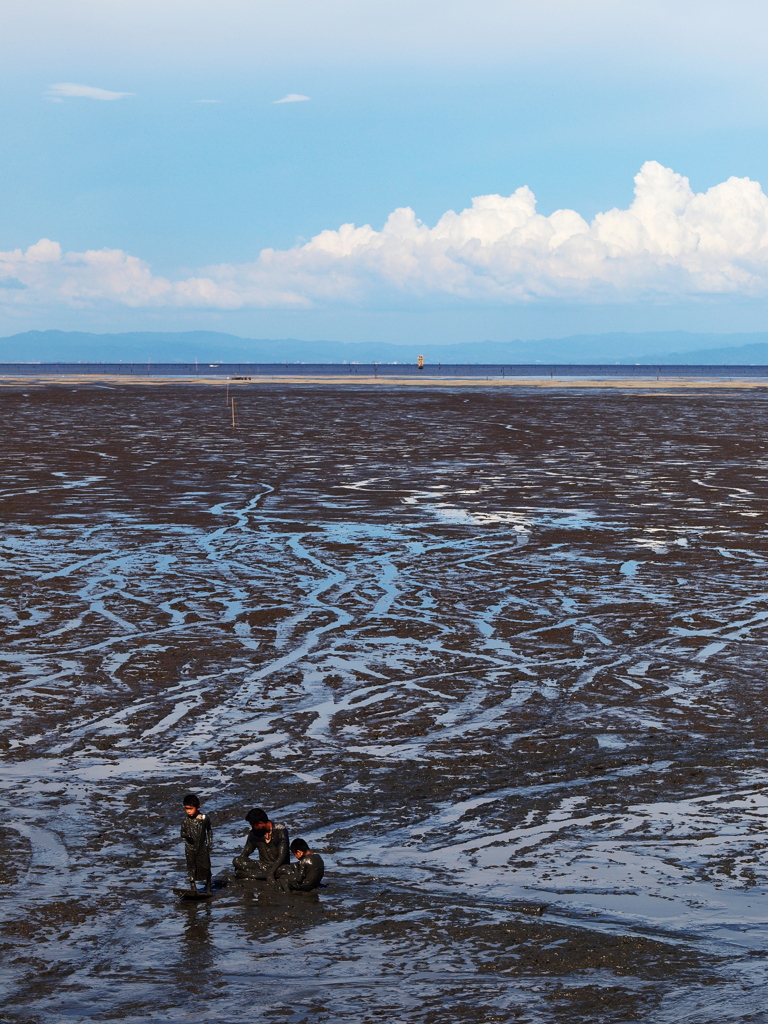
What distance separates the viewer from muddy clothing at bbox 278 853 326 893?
393 inches

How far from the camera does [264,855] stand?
10258 millimetres

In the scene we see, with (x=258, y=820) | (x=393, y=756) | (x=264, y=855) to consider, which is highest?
(x=258, y=820)

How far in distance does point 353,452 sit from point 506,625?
2932 centimetres

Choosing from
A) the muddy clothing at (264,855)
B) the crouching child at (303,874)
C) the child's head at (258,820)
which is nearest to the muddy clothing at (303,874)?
the crouching child at (303,874)

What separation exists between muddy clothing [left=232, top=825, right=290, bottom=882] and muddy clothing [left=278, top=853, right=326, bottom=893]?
11cm

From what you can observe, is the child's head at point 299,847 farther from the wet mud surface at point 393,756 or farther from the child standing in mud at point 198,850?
the child standing in mud at point 198,850

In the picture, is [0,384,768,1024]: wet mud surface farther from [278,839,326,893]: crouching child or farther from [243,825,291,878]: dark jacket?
[243,825,291,878]: dark jacket

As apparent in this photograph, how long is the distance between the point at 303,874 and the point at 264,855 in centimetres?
41

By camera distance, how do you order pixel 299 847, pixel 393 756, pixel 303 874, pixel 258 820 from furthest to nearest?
pixel 393 756 → pixel 258 820 → pixel 299 847 → pixel 303 874

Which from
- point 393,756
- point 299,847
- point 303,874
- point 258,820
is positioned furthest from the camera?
point 393,756

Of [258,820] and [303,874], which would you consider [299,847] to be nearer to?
[303,874]

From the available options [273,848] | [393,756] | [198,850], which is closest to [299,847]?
[273,848]

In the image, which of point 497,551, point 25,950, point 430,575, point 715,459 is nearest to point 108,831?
point 25,950

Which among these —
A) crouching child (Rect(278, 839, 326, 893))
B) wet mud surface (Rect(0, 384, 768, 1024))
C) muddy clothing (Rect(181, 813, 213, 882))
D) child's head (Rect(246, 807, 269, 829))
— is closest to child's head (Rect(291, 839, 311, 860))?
crouching child (Rect(278, 839, 326, 893))
